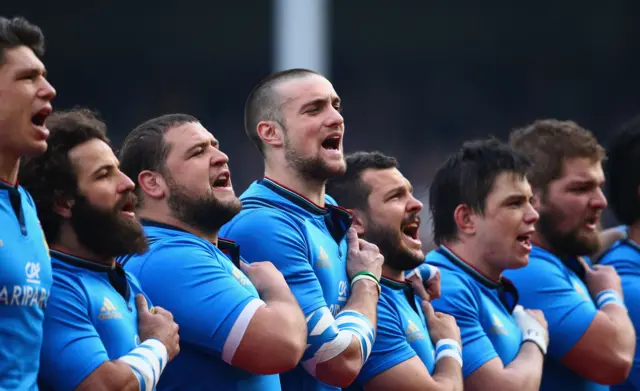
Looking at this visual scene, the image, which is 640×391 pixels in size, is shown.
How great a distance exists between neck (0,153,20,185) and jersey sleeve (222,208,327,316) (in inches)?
37.7

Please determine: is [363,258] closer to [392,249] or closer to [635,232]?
[392,249]

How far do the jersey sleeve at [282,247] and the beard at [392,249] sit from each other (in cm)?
48

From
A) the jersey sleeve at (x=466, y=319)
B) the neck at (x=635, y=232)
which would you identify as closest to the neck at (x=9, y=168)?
the jersey sleeve at (x=466, y=319)

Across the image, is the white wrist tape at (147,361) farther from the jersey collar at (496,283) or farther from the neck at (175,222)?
the jersey collar at (496,283)

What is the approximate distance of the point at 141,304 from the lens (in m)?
3.19

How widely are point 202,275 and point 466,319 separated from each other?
1.30m

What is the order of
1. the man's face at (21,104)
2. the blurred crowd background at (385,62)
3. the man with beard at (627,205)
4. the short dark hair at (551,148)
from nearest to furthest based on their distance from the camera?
the man's face at (21,104) < the short dark hair at (551,148) < the man with beard at (627,205) < the blurred crowd background at (385,62)

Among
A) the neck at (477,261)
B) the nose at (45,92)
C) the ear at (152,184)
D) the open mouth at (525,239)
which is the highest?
the nose at (45,92)

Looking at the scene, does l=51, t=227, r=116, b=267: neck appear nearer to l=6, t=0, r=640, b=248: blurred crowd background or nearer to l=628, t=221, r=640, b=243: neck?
l=628, t=221, r=640, b=243: neck

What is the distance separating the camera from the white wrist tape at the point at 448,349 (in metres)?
3.86

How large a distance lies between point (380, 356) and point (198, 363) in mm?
724

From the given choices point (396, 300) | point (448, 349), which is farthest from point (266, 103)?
point (448, 349)

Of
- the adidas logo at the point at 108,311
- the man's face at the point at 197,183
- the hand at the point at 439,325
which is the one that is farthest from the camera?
the hand at the point at 439,325

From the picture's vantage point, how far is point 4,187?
2.85 m
